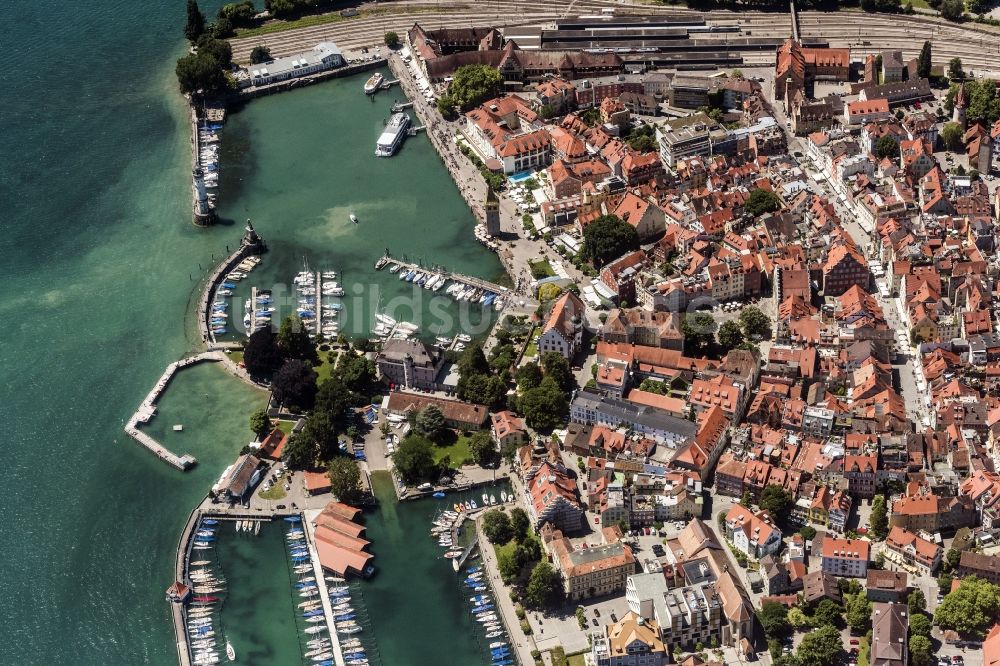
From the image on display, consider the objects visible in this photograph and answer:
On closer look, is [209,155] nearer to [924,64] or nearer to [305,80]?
[305,80]

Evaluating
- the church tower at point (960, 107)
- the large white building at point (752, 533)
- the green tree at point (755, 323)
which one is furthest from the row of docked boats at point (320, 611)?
the church tower at point (960, 107)

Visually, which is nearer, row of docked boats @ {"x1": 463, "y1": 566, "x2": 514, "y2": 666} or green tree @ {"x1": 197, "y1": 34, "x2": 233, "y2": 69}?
row of docked boats @ {"x1": 463, "y1": 566, "x2": 514, "y2": 666}

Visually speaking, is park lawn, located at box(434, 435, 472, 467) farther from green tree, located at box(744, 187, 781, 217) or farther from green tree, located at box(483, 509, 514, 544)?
green tree, located at box(744, 187, 781, 217)

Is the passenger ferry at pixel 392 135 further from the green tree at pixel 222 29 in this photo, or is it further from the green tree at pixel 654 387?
the green tree at pixel 654 387

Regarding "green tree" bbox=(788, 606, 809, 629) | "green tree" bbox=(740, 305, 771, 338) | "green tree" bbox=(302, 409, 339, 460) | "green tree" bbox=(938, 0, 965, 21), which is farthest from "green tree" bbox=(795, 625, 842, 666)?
"green tree" bbox=(938, 0, 965, 21)

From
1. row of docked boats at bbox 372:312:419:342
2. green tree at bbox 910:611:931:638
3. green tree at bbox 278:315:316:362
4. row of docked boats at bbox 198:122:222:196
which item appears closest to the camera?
green tree at bbox 910:611:931:638

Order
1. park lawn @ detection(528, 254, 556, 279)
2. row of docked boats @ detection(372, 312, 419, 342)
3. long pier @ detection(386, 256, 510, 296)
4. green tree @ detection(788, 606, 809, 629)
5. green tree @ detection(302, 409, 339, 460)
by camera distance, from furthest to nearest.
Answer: park lawn @ detection(528, 254, 556, 279), long pier @ detection(386, 256, 510, 296), row of docked boats @ detection(372, 312, 419, 342), green tree @ detection(302, 409, 339, 460), green tree @ detection(788, 606, 809, 629)

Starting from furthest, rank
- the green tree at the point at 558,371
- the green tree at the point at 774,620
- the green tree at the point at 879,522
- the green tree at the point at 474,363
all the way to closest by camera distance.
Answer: the green tree at the point at 474,363
the green tree at the point at 558,371
the green tree at the point at 879,522
the green tree at the point at 774,620
